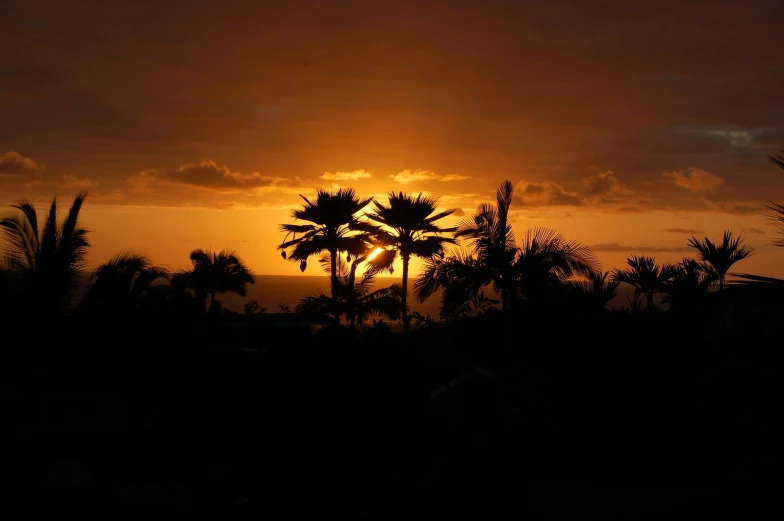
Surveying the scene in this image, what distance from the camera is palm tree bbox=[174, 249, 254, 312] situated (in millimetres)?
42969

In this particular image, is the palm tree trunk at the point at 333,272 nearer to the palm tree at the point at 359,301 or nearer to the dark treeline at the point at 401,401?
the palm tree at the point at 359,301

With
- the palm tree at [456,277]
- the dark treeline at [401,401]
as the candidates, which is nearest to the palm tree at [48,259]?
the dark treeline at [401,401]

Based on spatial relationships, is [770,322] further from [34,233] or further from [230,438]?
[34,233]

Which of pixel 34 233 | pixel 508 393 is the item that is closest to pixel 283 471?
pixel 508 393

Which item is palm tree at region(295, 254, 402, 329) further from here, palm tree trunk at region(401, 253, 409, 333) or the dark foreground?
the dark foreground

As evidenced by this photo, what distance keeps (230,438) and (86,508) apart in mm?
6431

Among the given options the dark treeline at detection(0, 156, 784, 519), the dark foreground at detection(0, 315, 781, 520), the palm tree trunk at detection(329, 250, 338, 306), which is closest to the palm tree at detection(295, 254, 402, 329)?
the palm tree trunk at detection(329, 250, 338, 306)

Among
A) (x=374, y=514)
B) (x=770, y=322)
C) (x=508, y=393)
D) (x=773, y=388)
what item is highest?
(x=770, y=322)

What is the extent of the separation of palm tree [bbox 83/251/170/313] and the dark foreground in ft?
5.01

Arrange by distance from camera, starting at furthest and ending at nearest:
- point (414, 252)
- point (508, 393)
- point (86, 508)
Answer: point (414, 252)
point (508, 393)
point (86, 508)

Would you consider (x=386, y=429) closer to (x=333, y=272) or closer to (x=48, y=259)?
(x=48, y=259)

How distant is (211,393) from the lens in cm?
1725

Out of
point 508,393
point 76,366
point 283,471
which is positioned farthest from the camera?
point 76,366

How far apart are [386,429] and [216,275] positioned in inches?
1149
